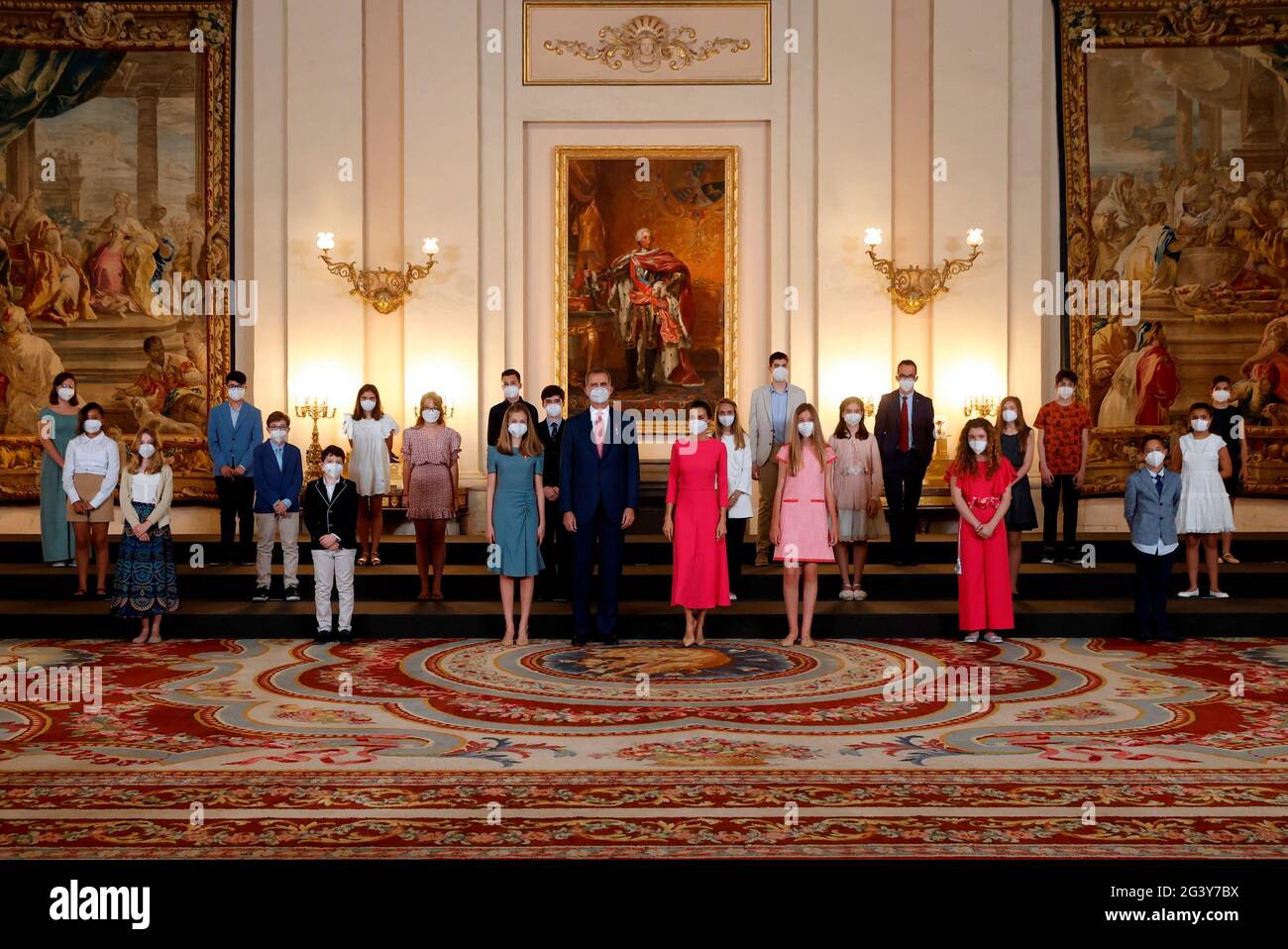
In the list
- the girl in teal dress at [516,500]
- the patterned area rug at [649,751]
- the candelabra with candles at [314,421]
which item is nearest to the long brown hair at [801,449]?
the patterned area rug at [649,751]

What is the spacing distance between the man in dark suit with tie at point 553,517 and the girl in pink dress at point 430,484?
81 centimetres

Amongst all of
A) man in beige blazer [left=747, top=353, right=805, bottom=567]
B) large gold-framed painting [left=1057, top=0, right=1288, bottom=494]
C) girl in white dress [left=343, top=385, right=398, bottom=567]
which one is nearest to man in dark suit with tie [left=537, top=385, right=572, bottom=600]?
girl in white dress [left=343, top=385, right=398, bottom=567]

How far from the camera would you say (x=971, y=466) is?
A: 891 cm

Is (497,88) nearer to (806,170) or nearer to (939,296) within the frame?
(806,170)

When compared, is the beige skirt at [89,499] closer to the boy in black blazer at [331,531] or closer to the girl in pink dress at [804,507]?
the boy in black blazer at [331,531]

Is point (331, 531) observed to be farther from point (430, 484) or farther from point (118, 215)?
point (118, 215)

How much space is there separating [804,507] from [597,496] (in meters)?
1.45

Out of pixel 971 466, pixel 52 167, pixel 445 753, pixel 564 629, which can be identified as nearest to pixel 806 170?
pixel 971 466

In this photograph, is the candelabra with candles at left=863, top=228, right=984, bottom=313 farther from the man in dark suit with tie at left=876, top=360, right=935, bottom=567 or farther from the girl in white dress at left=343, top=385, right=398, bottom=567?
the girl in white dress at left=343, top=385, right=398, bottom=567

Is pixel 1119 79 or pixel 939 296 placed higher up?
pixel 1119 79

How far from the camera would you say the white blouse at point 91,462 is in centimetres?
1005

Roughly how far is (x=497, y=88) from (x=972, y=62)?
510 centimetres

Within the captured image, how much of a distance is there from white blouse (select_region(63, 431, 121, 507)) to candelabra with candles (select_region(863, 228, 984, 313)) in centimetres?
769

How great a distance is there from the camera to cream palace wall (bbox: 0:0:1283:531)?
1341 centimetres
